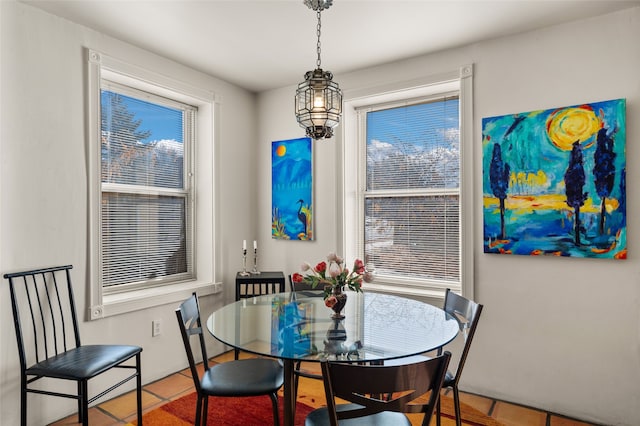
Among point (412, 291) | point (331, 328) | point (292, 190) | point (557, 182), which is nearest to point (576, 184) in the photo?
point (557, 182)

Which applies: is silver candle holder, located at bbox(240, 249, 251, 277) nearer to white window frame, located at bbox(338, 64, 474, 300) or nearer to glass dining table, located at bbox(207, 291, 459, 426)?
white window frame, located at bbox(338, 64, 474, 300)

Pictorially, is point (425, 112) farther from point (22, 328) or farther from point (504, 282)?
point (22, 328)

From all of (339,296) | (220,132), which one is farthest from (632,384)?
(220,132)

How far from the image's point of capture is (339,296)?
2.13m

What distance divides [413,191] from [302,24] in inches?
64.2

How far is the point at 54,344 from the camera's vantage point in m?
2.51

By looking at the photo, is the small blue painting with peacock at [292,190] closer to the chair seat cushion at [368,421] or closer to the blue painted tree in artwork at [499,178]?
the blue painted tree in artwork at [499,178]

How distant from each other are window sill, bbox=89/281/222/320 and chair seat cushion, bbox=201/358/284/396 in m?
1.10

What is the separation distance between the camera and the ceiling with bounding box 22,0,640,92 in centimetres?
239

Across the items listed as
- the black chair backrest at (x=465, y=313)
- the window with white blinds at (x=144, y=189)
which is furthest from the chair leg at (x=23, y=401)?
the black chair backrest at (x=465, y=313)

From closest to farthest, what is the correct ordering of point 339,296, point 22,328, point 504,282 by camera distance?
point 339,296 → point 22,328 → point 504,282

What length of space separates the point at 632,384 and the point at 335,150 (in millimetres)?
2665

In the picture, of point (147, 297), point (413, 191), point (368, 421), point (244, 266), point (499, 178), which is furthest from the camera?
point (244, 266)

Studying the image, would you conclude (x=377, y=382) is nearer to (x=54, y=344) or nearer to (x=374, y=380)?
(x=374, y=380)
